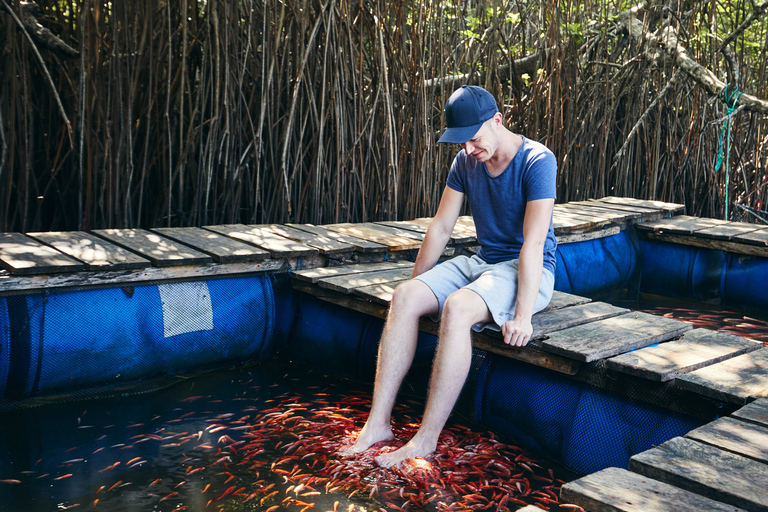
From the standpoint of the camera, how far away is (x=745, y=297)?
3.86 m

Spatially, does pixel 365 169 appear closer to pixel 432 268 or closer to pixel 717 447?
pixel 432 268

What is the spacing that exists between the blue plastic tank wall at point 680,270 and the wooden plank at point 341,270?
2129mm

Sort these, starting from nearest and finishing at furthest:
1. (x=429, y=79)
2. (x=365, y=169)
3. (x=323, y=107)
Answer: (x=323, y=107), (x=365, y=169), (x=429, y=79)

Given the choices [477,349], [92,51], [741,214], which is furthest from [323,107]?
[741,214]

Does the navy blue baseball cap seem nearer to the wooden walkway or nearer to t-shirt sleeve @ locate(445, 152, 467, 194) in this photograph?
t-shirt sleeve @ locate(445, 152, 467, 194)

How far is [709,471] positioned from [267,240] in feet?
6.62

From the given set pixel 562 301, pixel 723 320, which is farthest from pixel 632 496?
pixel 723 320

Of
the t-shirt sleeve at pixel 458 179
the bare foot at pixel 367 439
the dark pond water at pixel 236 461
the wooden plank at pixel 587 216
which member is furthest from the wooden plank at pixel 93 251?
the wooden plank at pixel 587 216

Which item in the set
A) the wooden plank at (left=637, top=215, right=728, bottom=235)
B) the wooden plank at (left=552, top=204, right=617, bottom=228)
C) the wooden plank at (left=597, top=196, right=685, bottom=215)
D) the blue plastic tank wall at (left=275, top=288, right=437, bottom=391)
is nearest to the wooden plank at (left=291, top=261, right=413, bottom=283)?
the blue plastic tank wall at (left=275, top=288, right=437, bottom=391)

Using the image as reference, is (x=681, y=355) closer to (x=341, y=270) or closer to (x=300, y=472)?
(x=300, y=472)

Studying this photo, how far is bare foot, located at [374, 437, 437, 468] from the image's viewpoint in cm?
184

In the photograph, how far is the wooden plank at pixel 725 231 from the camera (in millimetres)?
3904

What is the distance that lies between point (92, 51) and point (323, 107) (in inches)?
42.9

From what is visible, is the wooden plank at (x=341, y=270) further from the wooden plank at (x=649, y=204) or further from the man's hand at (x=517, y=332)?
the wooden plank at (x=649, y=204)
